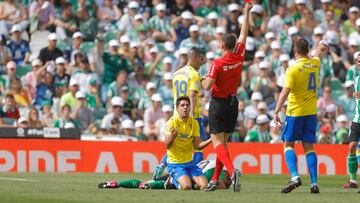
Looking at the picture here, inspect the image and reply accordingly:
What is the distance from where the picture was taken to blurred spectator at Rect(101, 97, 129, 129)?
27078mm

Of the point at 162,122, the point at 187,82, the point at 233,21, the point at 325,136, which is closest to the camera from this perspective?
the point at 187,82

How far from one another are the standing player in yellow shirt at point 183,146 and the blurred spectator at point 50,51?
464 inches

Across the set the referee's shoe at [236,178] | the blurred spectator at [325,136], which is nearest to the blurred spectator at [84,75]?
the blurred spectator at [325,136]

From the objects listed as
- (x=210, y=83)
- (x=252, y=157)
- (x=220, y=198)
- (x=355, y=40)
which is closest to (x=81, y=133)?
(x=252, y=157)

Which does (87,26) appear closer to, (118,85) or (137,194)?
(118,85)

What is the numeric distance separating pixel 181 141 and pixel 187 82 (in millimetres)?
1940

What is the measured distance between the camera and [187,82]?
18469mm

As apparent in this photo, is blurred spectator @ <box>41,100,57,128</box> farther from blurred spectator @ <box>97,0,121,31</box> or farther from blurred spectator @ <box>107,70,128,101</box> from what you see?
blurred spectator @ <box>97,0,121,31</box>

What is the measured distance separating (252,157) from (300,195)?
1094 cm

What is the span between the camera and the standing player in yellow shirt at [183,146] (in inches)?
653

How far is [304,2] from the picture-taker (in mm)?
31891

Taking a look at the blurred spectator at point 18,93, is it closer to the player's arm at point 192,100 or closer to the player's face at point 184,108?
the player's arm at point 192,100

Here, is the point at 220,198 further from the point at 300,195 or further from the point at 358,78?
the point at 358,78

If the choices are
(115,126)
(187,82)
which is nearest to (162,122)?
(115,126)
